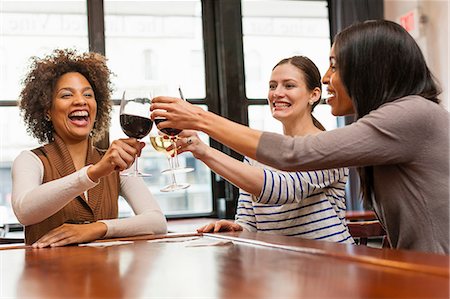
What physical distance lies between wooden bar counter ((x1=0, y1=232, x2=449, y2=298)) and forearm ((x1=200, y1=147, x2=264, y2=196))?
13.1 inches

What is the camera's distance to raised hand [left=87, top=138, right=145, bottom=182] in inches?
67.3

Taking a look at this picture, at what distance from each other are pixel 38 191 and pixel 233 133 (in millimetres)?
680

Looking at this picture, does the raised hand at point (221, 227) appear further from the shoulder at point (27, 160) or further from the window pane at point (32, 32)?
the window pane at point (32, 32)

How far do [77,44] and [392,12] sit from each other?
2.22 meters

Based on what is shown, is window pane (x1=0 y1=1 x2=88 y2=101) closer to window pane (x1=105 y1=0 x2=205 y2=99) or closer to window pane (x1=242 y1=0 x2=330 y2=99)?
window pane (x1=105 y1=0 x2=205 y2=99)

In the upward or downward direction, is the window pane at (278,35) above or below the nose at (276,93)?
above

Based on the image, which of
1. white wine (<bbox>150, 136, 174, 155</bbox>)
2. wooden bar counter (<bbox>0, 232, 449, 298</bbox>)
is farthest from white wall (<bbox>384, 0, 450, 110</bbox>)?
wooden bar counter (<bbox>0, 232, 449, 298</bbox>)

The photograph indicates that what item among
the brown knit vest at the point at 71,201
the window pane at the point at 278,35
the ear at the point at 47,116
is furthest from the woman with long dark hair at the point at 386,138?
the window pane at the point at 278,35

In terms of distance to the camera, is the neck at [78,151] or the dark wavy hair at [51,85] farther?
the dark wavy hair at [51,85]

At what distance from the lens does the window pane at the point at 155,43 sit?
4395mm

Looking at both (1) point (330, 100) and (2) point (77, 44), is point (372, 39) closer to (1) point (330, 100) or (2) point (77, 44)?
(1) point (330, 100)

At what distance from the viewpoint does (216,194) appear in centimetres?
455

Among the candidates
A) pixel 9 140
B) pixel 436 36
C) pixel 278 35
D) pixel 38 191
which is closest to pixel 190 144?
pixel 38 191

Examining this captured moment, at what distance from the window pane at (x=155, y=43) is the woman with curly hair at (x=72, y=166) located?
1882 mm
